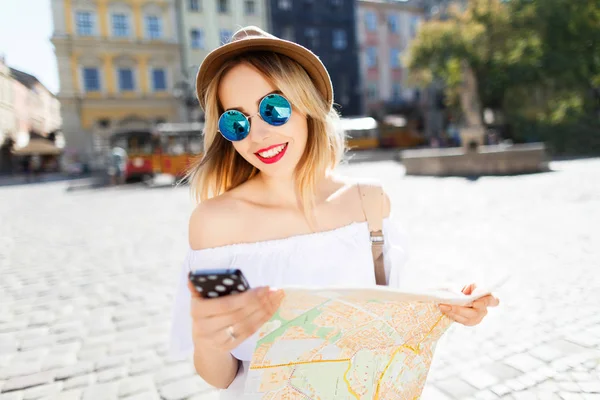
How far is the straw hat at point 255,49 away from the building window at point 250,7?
35.7 metres

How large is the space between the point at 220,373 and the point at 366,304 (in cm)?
48

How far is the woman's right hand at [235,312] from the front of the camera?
86cm

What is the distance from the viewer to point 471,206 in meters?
8.05

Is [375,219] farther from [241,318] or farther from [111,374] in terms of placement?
[111,374]

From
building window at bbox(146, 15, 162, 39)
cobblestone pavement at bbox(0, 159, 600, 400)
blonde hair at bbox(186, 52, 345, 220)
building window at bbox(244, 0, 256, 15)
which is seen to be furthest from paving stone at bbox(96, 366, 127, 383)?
building window at bbox(244, 0, 256, 15)

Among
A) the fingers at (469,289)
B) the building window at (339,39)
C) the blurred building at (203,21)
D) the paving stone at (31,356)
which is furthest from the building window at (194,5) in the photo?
the fingers at (469,289)

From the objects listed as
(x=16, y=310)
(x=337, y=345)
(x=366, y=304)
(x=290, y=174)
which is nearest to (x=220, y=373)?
(x=337, y=345)

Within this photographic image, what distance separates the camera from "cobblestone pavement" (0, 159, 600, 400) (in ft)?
8.05

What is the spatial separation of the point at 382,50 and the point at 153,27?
19.5 metres

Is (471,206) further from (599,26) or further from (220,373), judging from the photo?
(599,26)

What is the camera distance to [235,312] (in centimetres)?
87

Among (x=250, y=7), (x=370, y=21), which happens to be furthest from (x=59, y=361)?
(x=370, y=21)

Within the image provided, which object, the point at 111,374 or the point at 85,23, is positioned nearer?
the point at 111,374

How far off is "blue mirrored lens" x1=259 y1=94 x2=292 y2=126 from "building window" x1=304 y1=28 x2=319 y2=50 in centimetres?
3669
